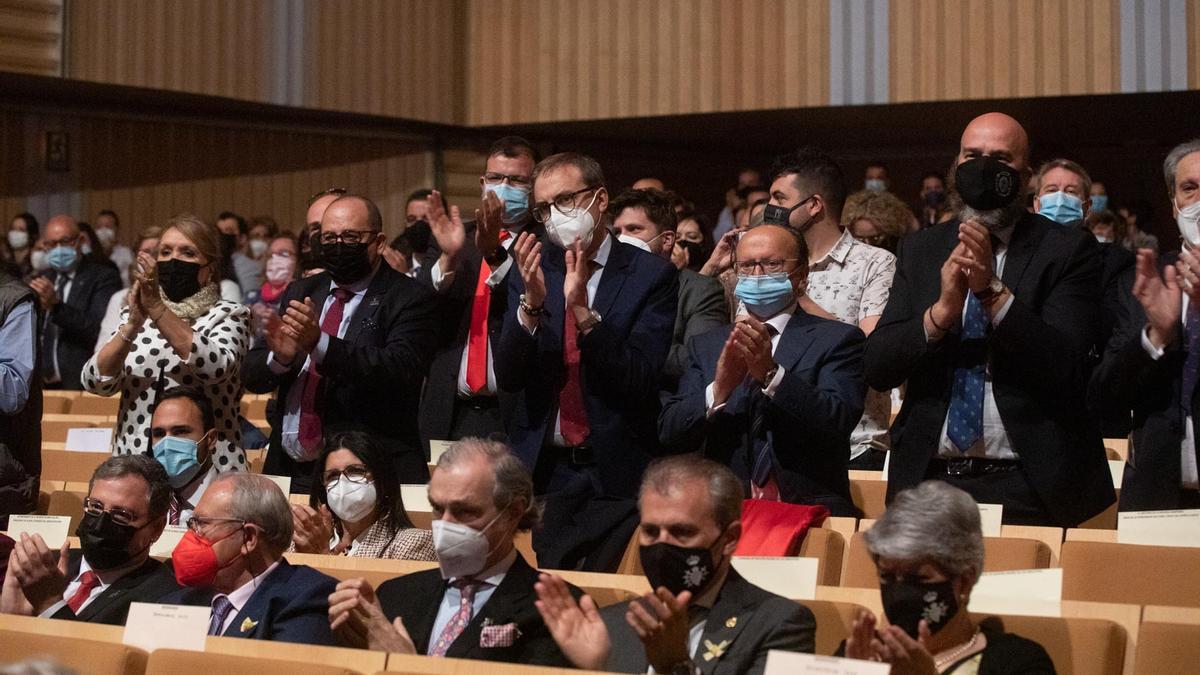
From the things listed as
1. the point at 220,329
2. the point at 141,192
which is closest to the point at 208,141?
the point at 141,192

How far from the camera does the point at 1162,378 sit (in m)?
3.38

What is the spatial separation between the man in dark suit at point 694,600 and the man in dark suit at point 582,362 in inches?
37.2

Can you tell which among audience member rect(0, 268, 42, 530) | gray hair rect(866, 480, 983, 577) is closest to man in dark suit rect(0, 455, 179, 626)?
audience member rect(0, 268, 42, 530)

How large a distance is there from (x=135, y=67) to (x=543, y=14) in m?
2.84

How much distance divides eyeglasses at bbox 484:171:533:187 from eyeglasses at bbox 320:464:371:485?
1099 mm

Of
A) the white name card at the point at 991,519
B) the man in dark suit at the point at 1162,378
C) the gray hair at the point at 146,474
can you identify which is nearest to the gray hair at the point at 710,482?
the white name card at the point at 991,519

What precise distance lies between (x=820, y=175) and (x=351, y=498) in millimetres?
1695

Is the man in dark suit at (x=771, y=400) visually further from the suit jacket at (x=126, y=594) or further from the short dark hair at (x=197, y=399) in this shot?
the short dark hair at (x=197, y=399)

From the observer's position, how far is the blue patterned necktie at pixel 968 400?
11.6 ft

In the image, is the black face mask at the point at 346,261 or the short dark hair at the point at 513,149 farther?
the short dark hair at the point at 513,149

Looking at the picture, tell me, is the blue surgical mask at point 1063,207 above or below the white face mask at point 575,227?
above

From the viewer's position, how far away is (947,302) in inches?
135

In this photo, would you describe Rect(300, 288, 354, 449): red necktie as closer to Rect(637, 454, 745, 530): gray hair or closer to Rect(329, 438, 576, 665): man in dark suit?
Rect(329, 438, 576, 665): man in dark suit

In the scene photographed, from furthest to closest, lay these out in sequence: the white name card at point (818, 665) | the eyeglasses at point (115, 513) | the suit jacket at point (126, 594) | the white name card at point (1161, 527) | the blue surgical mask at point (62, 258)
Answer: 1. the blue surgical mask at point (62, 258)
2. the eyeglasses at point (115, 513)
3. the suit jacket at point (126, 594)
4. the white name card at point (1161, 527)
5. the white name card at point (818, 665)
